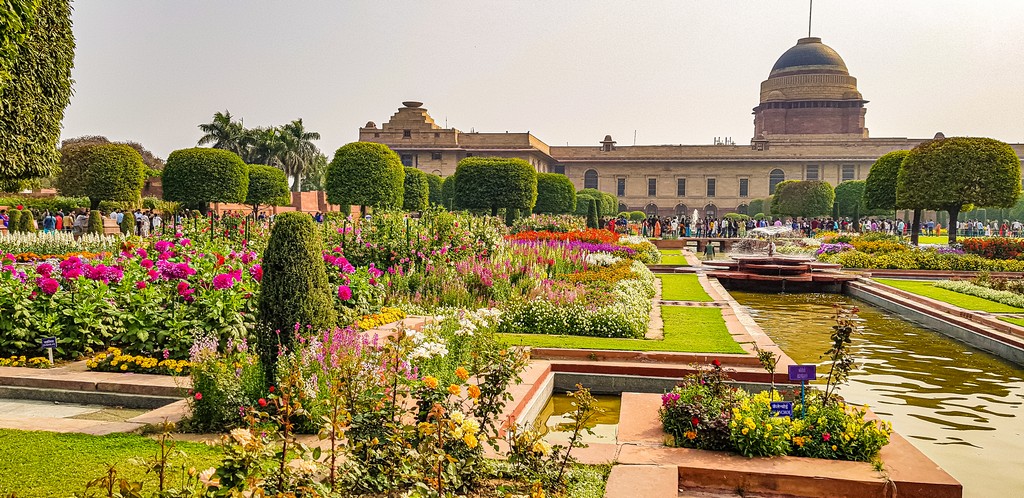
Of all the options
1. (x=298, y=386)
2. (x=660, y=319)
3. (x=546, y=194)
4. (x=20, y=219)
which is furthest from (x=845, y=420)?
(x=546, y=194)

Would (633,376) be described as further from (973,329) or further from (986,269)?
(986,269)

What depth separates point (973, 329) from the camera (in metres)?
8.84

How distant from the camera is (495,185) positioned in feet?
91.5

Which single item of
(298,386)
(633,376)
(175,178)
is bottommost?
(633,376)

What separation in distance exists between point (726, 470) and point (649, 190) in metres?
52.7

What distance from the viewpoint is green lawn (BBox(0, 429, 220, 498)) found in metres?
3.43

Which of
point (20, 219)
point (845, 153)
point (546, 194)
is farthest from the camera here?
point (845, 153)

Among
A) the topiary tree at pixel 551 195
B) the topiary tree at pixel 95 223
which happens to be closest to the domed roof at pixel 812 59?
the topiary tree at pixel 551 195

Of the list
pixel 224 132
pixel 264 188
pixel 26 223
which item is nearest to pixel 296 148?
pixel 224 132

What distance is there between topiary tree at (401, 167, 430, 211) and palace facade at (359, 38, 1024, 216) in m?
15.7

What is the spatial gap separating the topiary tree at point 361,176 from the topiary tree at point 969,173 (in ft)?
52.7

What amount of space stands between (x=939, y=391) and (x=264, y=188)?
3036cm

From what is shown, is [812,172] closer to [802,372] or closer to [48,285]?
[802,372]

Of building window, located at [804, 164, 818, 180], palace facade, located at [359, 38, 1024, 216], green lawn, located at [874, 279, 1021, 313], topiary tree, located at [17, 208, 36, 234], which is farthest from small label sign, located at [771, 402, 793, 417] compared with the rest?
building window, located at [804, 164, 818, 180]
